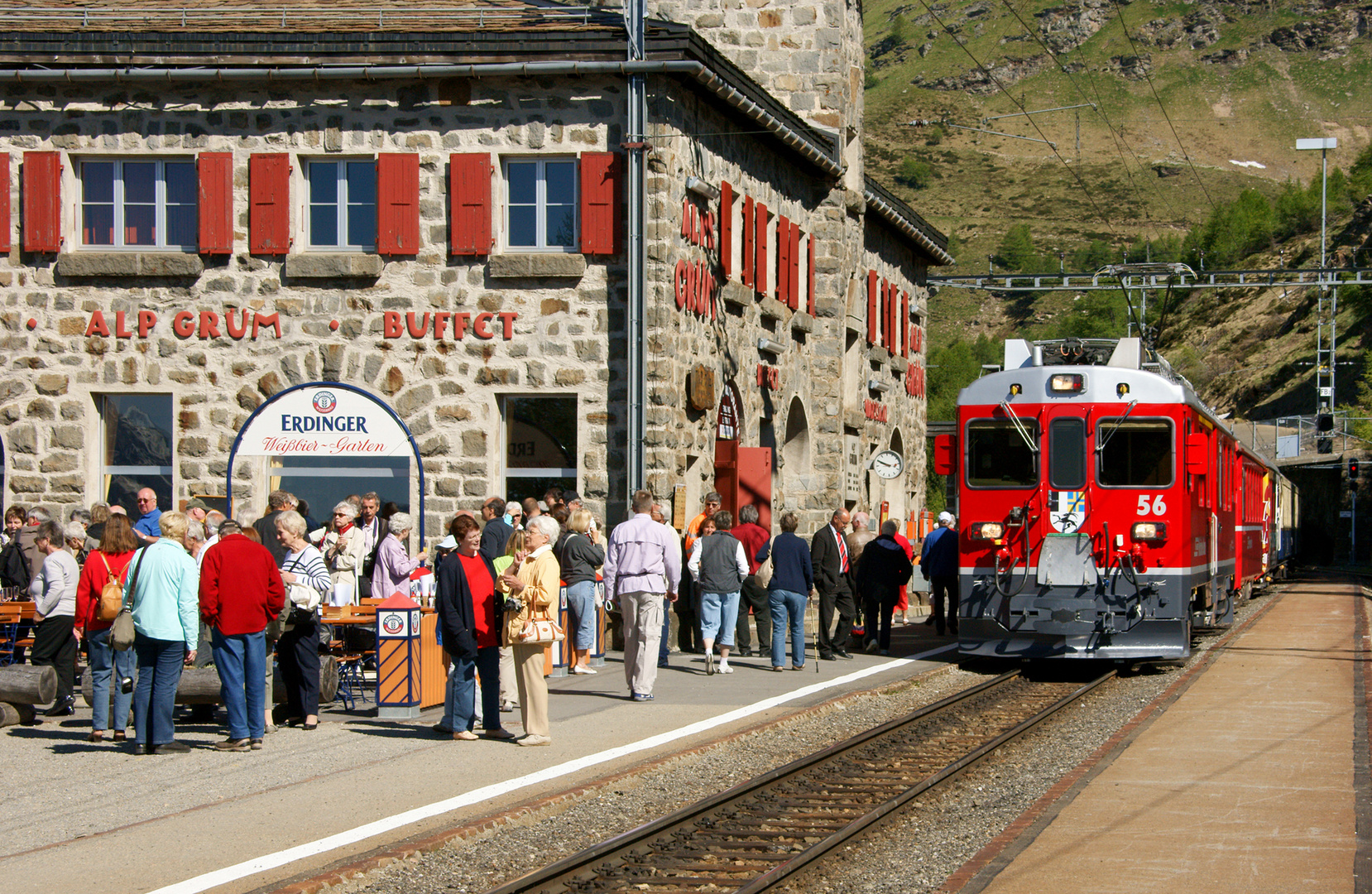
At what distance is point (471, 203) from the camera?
18922mm

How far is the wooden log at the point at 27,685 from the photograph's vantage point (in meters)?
12.4

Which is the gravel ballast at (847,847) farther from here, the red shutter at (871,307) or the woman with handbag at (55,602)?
the red shutter at (871,307)

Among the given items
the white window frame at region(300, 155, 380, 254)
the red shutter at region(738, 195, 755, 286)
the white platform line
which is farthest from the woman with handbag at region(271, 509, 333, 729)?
the red shutter at region(738, 195, 755, 286)

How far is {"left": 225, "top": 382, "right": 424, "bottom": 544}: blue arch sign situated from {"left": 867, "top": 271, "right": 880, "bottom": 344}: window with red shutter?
14122 mm

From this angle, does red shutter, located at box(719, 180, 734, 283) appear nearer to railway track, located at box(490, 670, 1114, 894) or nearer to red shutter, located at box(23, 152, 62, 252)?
red shutter, located at box(23, 152, 62, 252)

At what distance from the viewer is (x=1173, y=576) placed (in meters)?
16.4

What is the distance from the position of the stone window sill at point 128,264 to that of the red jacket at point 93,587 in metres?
7.81

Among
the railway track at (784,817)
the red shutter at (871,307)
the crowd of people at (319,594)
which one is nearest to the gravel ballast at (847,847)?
the railway track at (784,817)

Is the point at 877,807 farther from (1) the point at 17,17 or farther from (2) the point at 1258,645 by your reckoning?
(1) the point at 17,17

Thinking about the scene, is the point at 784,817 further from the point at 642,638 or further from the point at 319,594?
the point at 642,638

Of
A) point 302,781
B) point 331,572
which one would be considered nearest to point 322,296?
point 331,572

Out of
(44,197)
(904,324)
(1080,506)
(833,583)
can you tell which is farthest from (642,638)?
(904,324)

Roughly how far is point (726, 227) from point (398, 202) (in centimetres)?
442

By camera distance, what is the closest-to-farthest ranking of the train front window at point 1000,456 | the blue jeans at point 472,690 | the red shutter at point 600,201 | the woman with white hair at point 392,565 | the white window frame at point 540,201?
the blue jeans at point 472,690 < the woman with white hair at point 392,565 < the train front window at point 1000,456 < the red shutter at point 600,201 < the white window frame at point 540,201
